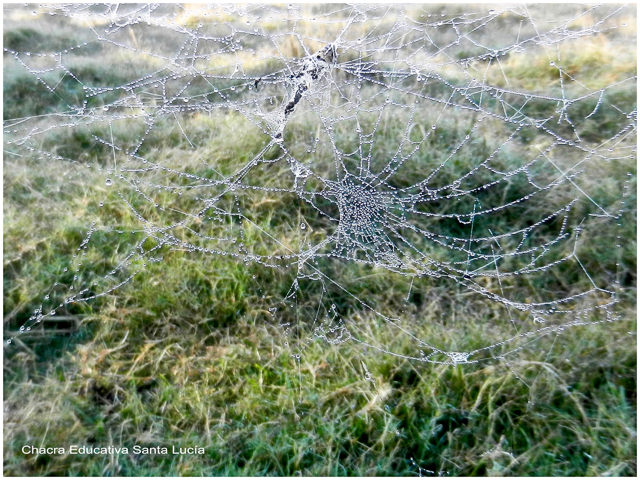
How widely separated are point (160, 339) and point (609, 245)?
183cm

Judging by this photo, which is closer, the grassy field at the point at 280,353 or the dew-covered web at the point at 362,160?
the grassy field at the point at 280,353

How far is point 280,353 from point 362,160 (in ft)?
3.29

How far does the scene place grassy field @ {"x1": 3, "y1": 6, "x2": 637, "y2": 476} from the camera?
1.55 meters

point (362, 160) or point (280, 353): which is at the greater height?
point (362, 160)

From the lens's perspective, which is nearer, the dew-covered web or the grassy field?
the grassy field

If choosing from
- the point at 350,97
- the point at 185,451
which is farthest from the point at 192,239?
the point at 350,97

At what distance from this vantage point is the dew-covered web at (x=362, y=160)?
1962mm

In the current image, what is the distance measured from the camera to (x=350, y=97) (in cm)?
257

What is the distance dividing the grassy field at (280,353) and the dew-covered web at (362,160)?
19mm

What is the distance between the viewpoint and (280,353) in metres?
1.81

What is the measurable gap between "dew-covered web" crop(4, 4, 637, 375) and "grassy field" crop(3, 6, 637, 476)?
19mm

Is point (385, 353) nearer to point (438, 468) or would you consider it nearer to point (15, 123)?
point (438, 468)

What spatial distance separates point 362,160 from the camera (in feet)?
7.61

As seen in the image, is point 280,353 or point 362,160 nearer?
point 280,353
